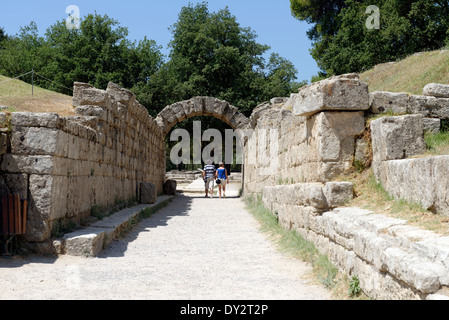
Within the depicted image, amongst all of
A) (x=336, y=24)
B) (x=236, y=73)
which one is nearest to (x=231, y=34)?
(x=236, y=73)

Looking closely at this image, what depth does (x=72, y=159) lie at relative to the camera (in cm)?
700

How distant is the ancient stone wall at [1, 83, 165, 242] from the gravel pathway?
2.58ft

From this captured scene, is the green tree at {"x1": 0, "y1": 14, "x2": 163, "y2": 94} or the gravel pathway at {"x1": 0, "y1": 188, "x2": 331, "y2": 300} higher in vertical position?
the green tree at {"x1": 0, "y1": 14, "x2": 163, "y2": 94}

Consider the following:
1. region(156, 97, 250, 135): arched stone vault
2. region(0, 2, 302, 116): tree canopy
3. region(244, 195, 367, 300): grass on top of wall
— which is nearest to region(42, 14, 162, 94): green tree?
region(0, 2, 302, 116): tree canopy

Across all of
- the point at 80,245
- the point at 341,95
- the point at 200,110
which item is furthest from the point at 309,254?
the point at 200,110

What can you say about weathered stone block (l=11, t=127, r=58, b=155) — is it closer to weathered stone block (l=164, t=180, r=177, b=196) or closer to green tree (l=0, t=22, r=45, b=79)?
weathered stone block (l=164, t=180, r=177, b=196)

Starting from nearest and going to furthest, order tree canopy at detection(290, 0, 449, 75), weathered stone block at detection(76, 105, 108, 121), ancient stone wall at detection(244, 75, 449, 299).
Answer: ancient stone wall at detection(244, 75, 449, 299)
weathered stone block at detection(76, 105, 108, 121)
tree canopy at detection(290, 0, 449, 75)

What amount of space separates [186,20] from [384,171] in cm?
3382

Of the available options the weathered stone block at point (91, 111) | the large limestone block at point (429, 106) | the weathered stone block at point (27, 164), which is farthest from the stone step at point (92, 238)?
the large limestone block at point (429, 106)

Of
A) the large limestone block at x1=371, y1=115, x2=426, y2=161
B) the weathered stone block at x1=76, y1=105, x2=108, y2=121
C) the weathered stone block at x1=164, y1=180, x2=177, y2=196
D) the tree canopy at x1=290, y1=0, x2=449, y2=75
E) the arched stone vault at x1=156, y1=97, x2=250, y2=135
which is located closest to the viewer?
the large limestone block at x1=371, y1=115, x2=426, y2=161

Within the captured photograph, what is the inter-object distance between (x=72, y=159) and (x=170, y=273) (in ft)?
8.62

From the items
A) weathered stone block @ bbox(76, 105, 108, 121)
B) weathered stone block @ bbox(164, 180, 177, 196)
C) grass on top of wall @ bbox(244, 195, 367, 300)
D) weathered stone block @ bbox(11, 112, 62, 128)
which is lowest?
grass on top of wall @ bbox(244, 195, 367, 300)

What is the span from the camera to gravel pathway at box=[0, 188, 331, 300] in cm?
442
